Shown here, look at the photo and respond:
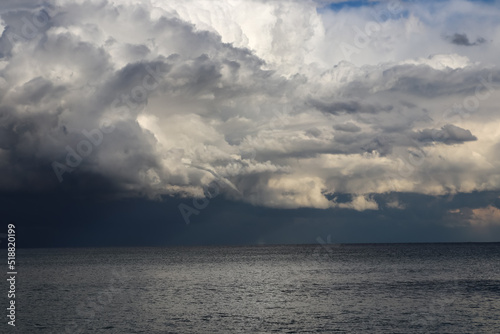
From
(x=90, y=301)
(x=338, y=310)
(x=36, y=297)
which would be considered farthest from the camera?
(x=36, y=297)

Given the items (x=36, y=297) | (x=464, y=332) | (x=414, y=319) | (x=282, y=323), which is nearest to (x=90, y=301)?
(x=36, y=297)

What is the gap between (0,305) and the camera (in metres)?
77.9

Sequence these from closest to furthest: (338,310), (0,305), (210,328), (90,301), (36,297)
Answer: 1. (210,328)
2. (338,310)
3. (0,305)
4. (90,301)
5. (36,297)

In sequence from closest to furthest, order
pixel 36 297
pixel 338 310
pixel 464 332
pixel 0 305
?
1. pixel 464 332
2. pixel 338 310
3. pixel 0 305
4. pixel 36 297

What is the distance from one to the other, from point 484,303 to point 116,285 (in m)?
75.3

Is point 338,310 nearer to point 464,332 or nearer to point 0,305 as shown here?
point 464,332

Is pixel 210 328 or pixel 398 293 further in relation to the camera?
pixel 398 293

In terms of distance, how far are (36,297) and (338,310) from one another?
54861 millimetres

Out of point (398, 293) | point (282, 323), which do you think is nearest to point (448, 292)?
point (398, 293)

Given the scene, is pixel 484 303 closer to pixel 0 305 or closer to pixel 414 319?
pixel 414 319

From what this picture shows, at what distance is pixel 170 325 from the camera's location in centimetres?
6209

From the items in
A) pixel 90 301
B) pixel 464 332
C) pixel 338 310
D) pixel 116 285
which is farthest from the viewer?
pixel 116 285

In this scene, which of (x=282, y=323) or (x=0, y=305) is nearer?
(x=282, y=323)

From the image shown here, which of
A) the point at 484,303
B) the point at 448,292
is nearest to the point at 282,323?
the point at 484,303
